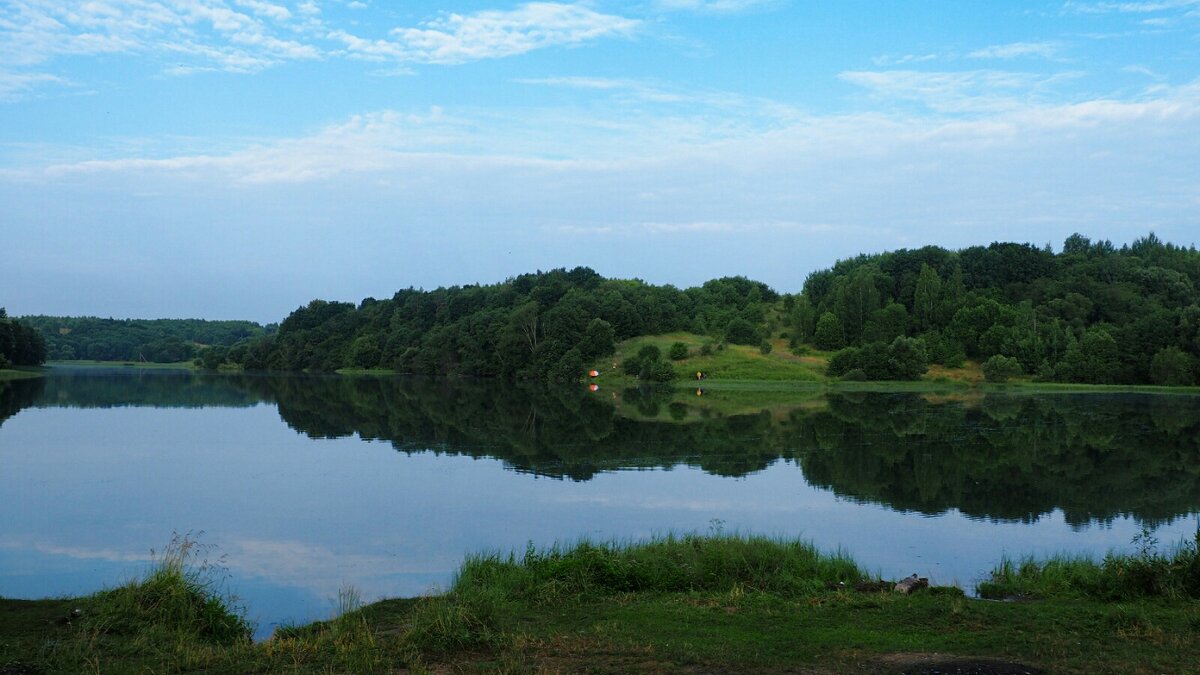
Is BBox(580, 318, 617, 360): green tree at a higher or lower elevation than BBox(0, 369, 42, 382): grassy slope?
higher

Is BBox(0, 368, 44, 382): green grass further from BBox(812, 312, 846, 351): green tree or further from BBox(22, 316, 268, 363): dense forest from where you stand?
BBox(812, 312, 846, 351): green tree

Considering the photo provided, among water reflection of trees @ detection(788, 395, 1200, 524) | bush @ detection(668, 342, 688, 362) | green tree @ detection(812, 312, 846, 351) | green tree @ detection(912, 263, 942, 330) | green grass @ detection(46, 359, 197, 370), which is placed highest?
green tree @ detection(912, 263, 942, 330)

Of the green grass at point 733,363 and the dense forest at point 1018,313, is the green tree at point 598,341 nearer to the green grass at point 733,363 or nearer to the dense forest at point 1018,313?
the green grass at point 733,363

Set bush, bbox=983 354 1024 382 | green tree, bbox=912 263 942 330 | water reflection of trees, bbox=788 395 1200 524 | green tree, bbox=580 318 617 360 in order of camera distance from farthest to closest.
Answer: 1. green tree, bbox=912 263 942 330
2. green tree, bbox=580 318 617 360
3. bush, bbox=983 354 1024 382
4. water reflection of trees, bbox=788 395 1200 524

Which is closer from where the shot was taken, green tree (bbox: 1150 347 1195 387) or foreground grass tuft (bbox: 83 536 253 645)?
foreground grass tuft (bbox: 83 536 253 645)

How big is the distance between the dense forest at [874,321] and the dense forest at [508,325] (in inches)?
9.3

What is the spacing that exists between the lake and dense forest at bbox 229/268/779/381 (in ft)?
203

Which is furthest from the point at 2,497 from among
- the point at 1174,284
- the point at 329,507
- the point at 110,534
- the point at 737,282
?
the point at 737,282

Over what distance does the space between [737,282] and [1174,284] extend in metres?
63.9

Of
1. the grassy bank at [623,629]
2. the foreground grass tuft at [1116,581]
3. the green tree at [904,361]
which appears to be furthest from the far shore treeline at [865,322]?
the grassy bank at [623,629]

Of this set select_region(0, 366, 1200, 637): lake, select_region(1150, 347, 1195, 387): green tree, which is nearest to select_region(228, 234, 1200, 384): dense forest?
select_region(1150, 347, 1195, 387): green tree

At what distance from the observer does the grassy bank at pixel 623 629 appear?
8852 mm

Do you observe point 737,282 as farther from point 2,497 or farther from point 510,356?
point 2,497

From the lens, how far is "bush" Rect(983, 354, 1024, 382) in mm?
93312
